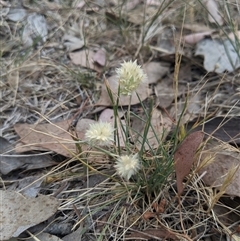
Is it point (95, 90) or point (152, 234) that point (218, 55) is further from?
point (152, 234)

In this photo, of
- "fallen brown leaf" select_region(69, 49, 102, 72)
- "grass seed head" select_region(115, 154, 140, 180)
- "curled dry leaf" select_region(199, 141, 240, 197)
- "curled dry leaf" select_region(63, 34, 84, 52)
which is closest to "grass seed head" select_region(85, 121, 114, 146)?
"grass seed head" select_region(115, 154, 140, 180)

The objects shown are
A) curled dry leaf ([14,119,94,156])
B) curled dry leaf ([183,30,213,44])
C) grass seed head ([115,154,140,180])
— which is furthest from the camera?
curled dry leaf ([183,30,213,44])

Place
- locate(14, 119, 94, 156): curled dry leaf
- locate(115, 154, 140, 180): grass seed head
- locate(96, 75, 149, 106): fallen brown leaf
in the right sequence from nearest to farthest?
locate(115, 154, 140, 180): grass seed head, locate(14, 119, 94, 156): curled dry leaf, locate(96, 75, 149, 106): fallen brown leaf

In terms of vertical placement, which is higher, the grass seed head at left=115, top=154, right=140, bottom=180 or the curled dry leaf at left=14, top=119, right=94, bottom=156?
the grass seed head at left=115, top=154, right=140, bottom=180

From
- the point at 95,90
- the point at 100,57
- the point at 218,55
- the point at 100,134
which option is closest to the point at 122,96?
the point at 95,90

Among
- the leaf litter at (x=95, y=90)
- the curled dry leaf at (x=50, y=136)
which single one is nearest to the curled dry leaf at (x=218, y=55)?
the leaf litter at (x=95, y=90)

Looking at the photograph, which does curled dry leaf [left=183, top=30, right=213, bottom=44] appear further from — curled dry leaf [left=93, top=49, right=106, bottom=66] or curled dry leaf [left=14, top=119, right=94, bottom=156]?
curled dry leaf [left=14, top=119, right=94, bottom=156]

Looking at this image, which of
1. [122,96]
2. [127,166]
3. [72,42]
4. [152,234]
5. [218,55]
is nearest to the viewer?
[127,166]

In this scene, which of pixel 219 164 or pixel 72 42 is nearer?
pixel 219 164

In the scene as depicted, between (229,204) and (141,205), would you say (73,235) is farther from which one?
(229,204)
